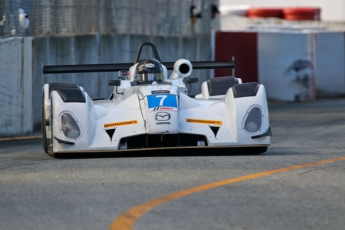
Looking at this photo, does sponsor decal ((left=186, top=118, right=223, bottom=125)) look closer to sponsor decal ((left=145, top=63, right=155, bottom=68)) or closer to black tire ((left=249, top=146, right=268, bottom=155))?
black tire ((left=249, top=146, right=268, bottom=155))

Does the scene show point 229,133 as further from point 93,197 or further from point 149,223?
point 149,223

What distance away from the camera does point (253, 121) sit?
10477 mm

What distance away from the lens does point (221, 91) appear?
12.5 m

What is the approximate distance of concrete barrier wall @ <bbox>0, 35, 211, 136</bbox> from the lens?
46.8 feet

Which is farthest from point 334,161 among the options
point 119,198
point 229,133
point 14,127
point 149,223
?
point 14,127

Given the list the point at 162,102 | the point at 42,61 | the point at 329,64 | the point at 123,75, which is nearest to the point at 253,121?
the point at 162,102

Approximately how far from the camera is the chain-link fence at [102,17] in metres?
15.0

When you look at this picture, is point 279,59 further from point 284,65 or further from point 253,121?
point 253,121

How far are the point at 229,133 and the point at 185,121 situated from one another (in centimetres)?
51

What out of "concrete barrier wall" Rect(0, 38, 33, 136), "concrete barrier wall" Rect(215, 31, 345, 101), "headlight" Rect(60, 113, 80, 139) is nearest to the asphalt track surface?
"headlight" Rect(60, 113, 80, 139)

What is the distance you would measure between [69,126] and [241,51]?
11.8 metres

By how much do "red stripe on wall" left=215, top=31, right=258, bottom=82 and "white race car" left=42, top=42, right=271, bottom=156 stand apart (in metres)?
10.7

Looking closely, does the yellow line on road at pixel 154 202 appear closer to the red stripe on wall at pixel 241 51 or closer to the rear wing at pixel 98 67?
the rear wing at pixel 98 67

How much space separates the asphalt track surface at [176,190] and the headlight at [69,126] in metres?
0.27
